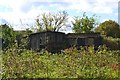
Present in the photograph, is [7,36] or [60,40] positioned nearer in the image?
[7,36]

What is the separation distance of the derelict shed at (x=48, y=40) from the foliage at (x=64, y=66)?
5692 mm

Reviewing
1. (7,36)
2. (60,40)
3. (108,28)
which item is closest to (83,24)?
(108,28)

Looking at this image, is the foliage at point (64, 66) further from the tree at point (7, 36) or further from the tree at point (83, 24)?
the tree at point (83, 24)

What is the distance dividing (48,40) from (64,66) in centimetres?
770

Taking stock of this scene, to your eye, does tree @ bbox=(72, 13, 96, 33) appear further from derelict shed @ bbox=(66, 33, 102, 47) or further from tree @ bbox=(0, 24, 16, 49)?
tree @ bbox=(0, 24, 16, 49)

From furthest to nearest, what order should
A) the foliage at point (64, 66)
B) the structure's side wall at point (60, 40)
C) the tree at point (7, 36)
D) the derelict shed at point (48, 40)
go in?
the structure's side wall at point (60, 40) < the derelict shed at point (48, 40) < the tree at point (7, 36) < the foliage at point (64, 66)

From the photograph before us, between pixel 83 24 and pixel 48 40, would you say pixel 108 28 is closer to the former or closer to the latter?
pixel 83 24

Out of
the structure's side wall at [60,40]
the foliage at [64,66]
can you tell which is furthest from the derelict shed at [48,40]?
the foliage at [64,66]

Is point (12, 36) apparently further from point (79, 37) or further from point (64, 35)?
point (64, 35)

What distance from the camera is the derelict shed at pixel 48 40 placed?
13.2 metres

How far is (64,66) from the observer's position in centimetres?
681

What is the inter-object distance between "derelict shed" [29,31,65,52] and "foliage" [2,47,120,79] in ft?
18.7

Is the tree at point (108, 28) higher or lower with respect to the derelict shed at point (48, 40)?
higher

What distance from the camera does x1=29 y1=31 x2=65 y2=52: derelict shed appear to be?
13195 millimetres
